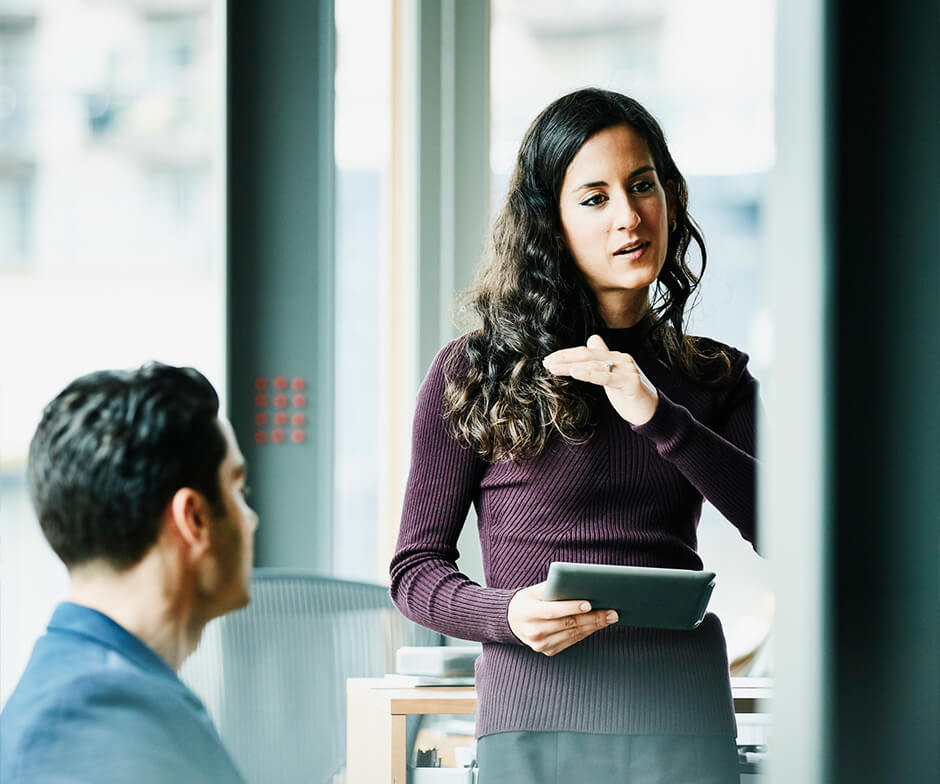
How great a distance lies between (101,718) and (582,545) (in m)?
0.72

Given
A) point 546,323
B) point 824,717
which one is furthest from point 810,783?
point 546,323

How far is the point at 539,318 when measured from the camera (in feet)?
5.06

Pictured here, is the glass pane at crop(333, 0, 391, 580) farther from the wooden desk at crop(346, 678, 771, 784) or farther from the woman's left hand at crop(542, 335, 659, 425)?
the woman's left hand at crop(542, 335, 659, 425)

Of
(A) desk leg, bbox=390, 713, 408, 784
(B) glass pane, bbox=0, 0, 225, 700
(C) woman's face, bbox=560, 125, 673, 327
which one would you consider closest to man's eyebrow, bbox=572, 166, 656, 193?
(C) woman's face, bbox=560, 125, 673, 327

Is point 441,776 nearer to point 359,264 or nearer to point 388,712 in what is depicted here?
point 388,712

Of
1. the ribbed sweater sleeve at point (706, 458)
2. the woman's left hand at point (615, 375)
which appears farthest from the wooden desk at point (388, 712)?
the woman's left hand at point (615, 375)

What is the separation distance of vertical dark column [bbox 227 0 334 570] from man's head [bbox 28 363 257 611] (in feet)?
6.93

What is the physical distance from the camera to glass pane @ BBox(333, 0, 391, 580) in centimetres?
332

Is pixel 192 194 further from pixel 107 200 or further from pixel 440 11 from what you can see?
pixel 440 11

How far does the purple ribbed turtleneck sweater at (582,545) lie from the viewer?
1382 mm

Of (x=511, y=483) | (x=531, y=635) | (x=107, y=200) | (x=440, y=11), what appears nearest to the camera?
(x=531, y=635)

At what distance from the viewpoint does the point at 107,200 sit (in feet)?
9.26

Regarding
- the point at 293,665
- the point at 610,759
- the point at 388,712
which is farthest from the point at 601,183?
the point at 293,665

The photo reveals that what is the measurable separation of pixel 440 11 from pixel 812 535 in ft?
11.2
